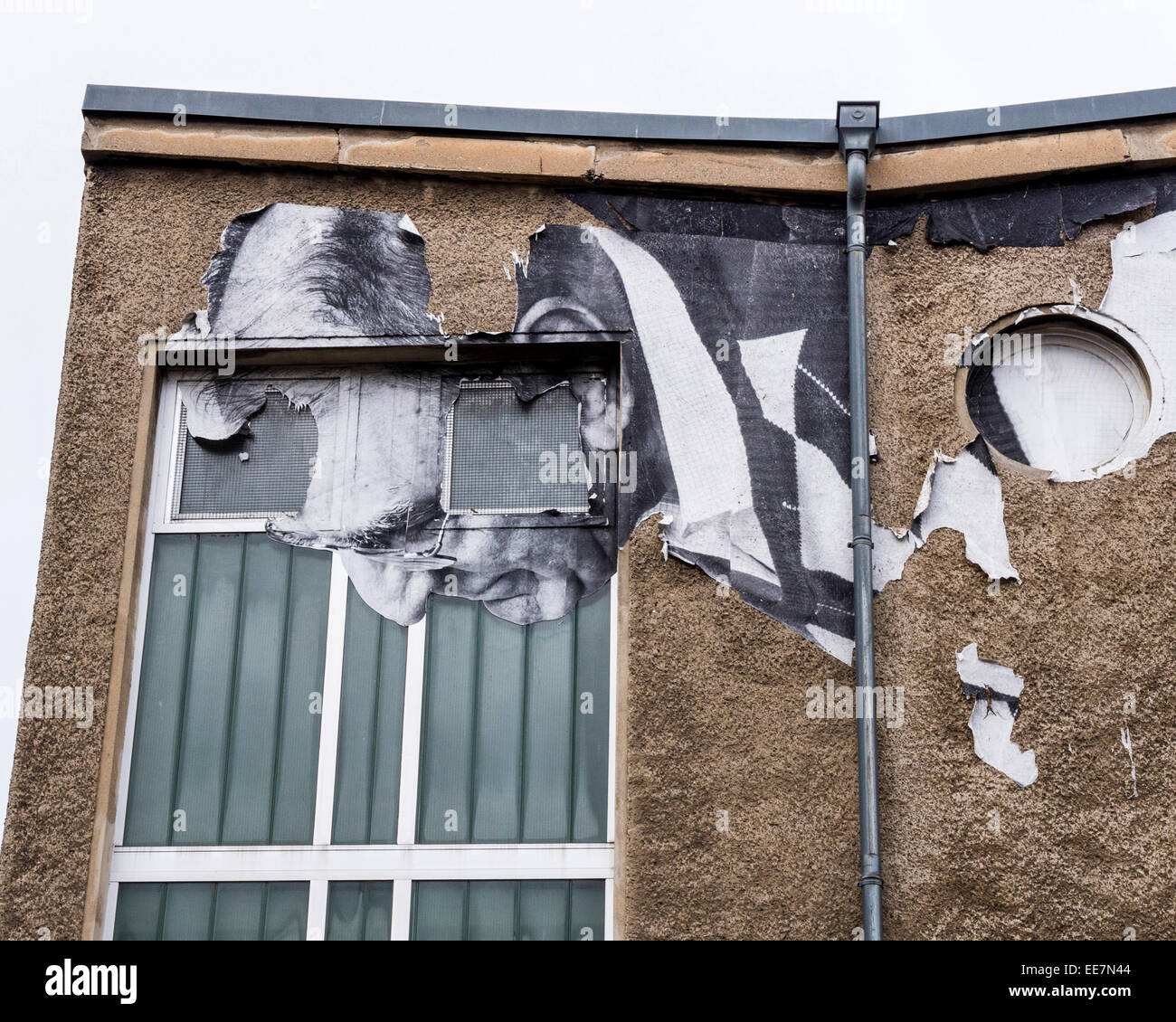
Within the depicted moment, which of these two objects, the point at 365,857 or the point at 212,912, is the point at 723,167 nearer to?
the point at 365,857

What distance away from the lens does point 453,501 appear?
642cm

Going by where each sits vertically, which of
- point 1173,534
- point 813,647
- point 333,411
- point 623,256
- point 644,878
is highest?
point 623,256

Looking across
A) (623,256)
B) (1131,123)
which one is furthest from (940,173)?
(623,256)

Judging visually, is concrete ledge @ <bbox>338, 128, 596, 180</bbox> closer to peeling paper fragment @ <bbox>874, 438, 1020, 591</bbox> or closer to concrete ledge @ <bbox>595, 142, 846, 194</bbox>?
concrete ledge @ <bbox>595, 142, 846, 194</bbox>

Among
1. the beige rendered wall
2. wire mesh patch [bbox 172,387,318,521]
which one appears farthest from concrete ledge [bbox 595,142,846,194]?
wire mesh patch [bbox 172,387,318,521]

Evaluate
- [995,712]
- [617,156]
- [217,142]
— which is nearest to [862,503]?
[995,712]

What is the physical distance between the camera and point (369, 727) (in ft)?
20.0

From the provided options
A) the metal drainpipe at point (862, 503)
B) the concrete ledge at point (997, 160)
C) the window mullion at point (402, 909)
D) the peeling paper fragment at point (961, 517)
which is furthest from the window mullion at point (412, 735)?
the concrete ledge at point (997, 160)

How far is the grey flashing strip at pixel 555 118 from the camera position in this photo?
21.3 ft

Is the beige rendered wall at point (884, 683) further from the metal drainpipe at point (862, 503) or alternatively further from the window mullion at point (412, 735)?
the window mullion at point (412, 735)

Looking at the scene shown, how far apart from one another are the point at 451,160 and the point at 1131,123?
2850mm

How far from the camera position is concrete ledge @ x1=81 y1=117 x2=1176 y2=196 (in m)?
6.44

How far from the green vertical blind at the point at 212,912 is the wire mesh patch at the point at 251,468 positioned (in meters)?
1.52
